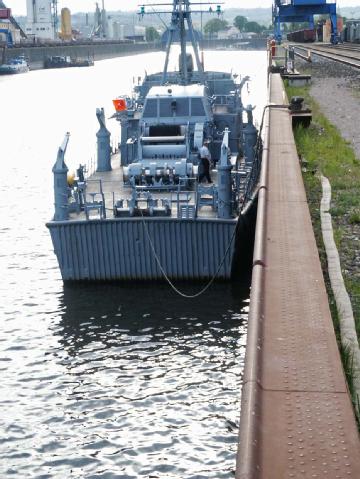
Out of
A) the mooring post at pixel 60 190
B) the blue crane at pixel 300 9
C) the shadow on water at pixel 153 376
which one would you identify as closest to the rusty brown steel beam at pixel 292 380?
the shadow on water at pixel 153 376

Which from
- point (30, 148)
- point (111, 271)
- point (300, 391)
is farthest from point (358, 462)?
point (30, 148)

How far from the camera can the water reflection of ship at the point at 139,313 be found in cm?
2092

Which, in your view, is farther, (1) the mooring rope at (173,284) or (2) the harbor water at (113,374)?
(1) the mooring rope at (173,284)

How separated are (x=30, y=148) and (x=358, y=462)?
5102 centimetres

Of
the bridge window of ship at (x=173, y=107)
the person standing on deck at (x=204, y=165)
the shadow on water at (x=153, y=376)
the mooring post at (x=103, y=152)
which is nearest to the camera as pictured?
the shadow on water at (x=153, y=376)

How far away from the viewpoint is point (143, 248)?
23.4 m

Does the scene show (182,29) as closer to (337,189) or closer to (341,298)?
(337,189)

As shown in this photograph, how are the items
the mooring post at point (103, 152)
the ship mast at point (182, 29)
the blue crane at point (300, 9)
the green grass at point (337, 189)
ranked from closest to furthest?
the green grass at point (337, 189) → the mooring post at point (103, 152) → the ship mast at point (182, 29) → the blue crane at point (300, 9)

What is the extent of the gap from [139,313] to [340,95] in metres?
27.1

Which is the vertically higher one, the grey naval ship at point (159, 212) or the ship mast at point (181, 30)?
the ship mast at point (181, 30)

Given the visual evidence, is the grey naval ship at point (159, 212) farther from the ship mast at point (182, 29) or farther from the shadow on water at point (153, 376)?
the ship mast at point (182, 29)

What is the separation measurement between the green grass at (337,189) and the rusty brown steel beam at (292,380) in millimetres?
781

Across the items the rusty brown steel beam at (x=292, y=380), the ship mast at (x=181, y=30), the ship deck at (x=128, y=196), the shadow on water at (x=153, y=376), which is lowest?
the shadow on water at (x=153, y=376)

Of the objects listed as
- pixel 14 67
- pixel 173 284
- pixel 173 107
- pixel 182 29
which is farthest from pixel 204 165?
pixel 14 67
